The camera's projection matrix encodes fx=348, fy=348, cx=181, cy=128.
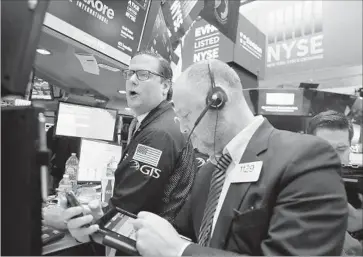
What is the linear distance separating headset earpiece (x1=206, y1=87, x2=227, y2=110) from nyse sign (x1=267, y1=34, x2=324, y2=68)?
5380mm

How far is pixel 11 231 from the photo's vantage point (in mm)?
551

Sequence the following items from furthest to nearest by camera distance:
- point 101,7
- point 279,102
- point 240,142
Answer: point 279,102 → point 101,7 → point 240,142

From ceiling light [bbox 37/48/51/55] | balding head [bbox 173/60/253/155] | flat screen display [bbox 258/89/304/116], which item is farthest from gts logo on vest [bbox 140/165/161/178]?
flat screen display [bbox 258/89/304/116]

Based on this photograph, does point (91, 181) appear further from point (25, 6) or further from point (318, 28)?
point (318, 28)

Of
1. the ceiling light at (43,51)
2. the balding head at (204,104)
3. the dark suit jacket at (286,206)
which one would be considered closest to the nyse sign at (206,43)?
the ceiling light at (43,51)

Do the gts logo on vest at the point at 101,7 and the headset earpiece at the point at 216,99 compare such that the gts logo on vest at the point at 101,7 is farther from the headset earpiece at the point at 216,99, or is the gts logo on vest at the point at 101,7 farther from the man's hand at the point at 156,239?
the man's hand at the point at 156,239

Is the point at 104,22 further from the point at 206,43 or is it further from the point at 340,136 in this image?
the point at 206,43

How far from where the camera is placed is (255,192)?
993 mm

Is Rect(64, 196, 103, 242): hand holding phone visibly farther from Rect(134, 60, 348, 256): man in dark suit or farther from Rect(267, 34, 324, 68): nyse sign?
Rect(267, 34, 324, 68): nyse sign

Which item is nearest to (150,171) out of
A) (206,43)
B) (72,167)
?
(72,167)

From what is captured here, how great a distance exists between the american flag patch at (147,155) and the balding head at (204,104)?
0.38m

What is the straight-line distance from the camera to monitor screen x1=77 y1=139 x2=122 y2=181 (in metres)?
2.88

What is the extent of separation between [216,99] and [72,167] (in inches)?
84.6

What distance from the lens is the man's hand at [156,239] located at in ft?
2.98
